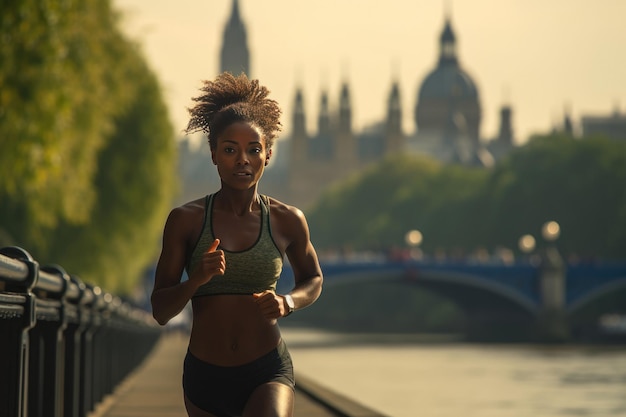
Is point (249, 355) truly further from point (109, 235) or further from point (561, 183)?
point (561, 183)

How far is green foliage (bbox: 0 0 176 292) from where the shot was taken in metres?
19.4

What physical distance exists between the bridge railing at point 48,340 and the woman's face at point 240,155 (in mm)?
1223

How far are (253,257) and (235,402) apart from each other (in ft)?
1.62

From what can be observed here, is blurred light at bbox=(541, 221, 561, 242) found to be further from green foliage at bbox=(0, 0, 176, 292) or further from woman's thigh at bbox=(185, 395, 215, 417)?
woman's thigh at bbox=(185, 395, 215, 417)

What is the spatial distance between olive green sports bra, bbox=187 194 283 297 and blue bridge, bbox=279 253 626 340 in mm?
75815

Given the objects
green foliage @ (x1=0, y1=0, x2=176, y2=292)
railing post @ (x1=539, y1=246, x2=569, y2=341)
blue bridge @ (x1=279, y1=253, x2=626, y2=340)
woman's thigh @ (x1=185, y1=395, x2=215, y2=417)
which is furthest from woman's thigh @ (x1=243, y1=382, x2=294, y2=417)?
railing post @ (x1=539, y1=246, x2=569, y2=341)

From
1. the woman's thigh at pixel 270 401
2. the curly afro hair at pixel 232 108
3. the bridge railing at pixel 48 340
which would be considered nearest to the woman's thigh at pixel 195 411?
the woman's thigh at pixel 270 401

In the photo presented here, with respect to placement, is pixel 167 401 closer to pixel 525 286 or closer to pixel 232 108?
pixel 232 108

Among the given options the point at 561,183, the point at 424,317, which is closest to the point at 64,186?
the point at 561,183

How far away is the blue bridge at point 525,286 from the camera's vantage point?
83500 mm

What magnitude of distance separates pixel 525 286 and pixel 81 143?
203 feet

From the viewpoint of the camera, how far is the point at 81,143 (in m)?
28.2

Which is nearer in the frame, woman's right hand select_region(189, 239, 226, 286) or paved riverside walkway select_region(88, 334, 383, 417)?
woman's right hand select_region(189, 239, 226, 286)

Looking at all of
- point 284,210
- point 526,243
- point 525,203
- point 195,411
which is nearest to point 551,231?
point 526,243
